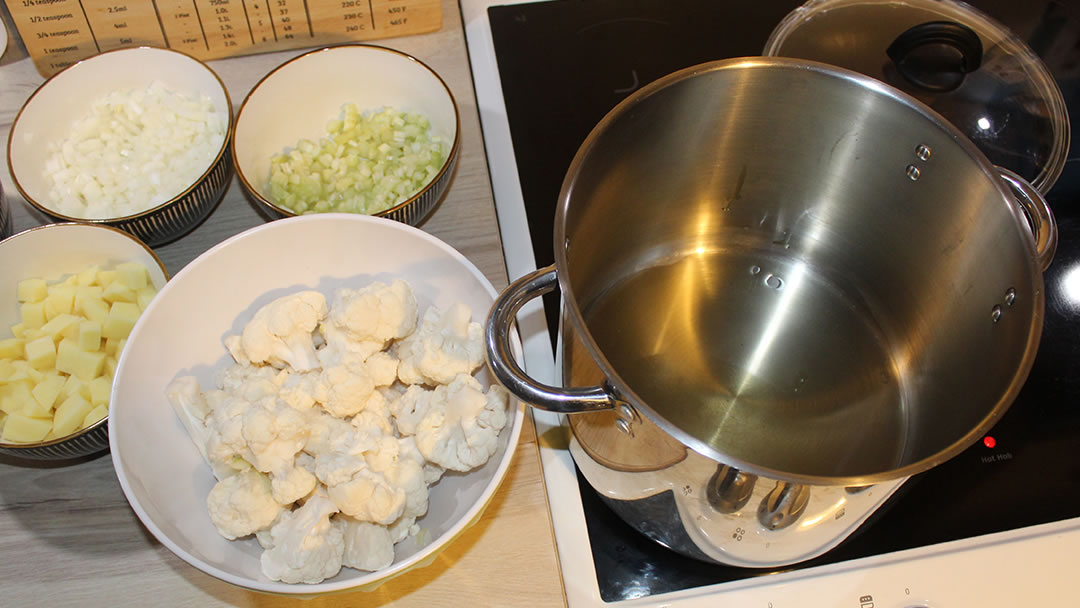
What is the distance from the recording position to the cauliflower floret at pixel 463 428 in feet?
2.39

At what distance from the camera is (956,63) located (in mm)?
1031

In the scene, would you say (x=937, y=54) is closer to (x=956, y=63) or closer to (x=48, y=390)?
(x=956, y=63)

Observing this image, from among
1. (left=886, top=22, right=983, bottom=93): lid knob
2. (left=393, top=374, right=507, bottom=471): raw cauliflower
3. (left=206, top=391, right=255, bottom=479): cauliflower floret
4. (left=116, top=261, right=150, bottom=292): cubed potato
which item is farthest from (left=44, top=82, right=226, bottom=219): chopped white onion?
(left=886, top=22, right=983, bottom=93): lid knob

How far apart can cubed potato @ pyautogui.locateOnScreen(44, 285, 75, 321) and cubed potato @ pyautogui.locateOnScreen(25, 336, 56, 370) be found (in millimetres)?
39

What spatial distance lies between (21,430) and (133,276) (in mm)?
181

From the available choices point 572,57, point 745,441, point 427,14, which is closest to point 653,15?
point 572,57

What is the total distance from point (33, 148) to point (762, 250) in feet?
2.89

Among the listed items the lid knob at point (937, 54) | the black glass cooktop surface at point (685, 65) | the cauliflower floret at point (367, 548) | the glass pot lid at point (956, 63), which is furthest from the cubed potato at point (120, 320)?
the lid knob at point (937, 54)

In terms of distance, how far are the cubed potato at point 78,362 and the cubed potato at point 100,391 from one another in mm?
11

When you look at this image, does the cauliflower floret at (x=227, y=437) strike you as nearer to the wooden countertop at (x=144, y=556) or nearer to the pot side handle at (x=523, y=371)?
the wooden countertop at (x=144, y=556)

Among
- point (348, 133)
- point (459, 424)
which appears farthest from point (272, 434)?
point (348, 133)

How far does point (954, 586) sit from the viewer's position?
2.58 ft

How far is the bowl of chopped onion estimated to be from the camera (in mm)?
915

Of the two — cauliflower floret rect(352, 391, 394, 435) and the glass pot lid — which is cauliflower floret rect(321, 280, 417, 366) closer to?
cauliflower floret rect(352, 391, 394, 435)
